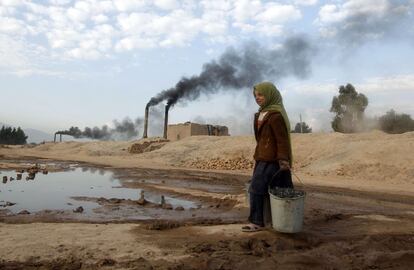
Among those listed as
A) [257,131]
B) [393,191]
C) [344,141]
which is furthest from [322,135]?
[257,131]

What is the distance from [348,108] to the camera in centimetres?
4472

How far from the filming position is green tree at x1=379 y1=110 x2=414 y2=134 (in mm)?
39062

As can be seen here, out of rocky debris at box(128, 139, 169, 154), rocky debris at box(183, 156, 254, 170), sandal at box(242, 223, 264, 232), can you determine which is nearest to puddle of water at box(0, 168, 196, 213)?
sandal at box(242, 223, 264, 232)

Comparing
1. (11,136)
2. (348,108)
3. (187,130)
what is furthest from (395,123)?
(11,136)

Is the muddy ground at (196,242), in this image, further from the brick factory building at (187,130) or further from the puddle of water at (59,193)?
the brick factory building at (187,130)

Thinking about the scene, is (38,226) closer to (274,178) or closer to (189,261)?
(189,261)

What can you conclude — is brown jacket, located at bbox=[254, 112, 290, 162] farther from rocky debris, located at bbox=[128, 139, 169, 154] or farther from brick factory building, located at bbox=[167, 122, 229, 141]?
brick factory building, located at bbox=[167, 122, 229, 141]

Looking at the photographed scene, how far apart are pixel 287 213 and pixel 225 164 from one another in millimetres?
16858

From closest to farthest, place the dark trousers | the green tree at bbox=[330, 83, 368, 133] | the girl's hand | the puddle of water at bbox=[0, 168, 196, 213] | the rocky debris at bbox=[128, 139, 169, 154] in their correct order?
the girl's hand → the dark trousers → the puddle of water at bbox=[0, 168, 196, 213] → the rocky debris at bbox=[128, 139, 169, 154] → the green tree at bbox=[330, 83, 368, 133]

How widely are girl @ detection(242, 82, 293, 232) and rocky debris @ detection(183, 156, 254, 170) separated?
15.7 metres

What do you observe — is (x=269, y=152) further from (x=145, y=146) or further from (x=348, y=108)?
(x=348, y=108)

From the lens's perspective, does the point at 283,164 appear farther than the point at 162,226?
No

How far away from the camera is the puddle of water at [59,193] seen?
25.4 ft

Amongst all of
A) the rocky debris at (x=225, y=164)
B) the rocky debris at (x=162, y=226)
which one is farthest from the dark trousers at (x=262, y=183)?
the rocky debris at (x=225, y=164)
